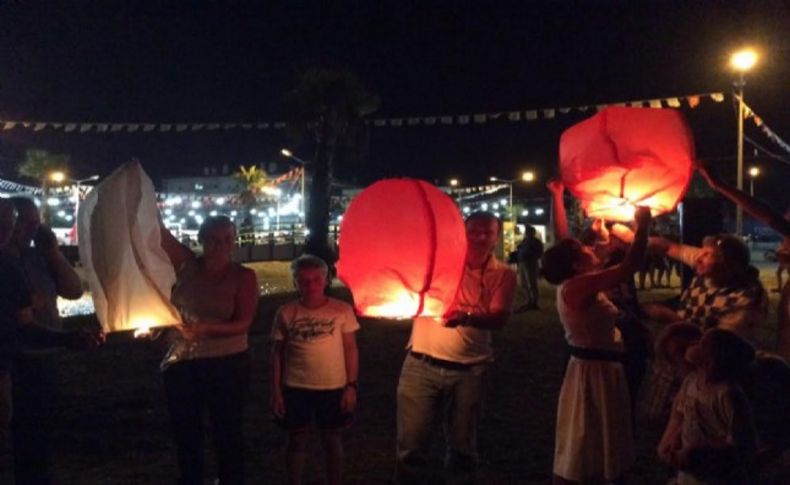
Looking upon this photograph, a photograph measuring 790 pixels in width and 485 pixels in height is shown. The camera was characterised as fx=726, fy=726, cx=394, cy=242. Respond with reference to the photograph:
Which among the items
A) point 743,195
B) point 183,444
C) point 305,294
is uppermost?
point 743,195

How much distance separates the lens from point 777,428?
3.59 meters

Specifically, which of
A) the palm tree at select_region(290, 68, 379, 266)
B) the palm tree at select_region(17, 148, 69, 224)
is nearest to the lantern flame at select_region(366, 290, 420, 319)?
the palm tree at select_region(290, 68, 379, 266)

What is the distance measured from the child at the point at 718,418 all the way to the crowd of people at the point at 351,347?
A: 405 millimetres

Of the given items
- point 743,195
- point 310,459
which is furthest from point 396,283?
point 310,459

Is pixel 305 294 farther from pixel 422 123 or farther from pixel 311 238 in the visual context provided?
pixel 311 238

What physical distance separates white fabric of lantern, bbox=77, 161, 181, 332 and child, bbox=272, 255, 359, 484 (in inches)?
33.2

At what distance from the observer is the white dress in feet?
13.6

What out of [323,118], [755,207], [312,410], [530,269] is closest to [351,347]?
[312,410]

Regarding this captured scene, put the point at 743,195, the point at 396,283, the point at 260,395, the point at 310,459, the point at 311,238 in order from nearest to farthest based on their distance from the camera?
the point at 396,283 < the point at 743,195 < the point at 310,459 < the point at 260,395 < the point at 311,238

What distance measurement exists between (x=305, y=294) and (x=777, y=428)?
2.73 meters

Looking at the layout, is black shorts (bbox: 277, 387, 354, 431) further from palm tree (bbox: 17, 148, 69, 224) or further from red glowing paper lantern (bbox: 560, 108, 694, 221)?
palm tree (bbox: 17, 148, 69, 224)

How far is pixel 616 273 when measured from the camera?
3.94 m

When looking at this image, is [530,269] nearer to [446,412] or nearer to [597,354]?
[446,412]

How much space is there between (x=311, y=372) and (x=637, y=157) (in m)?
2.31
